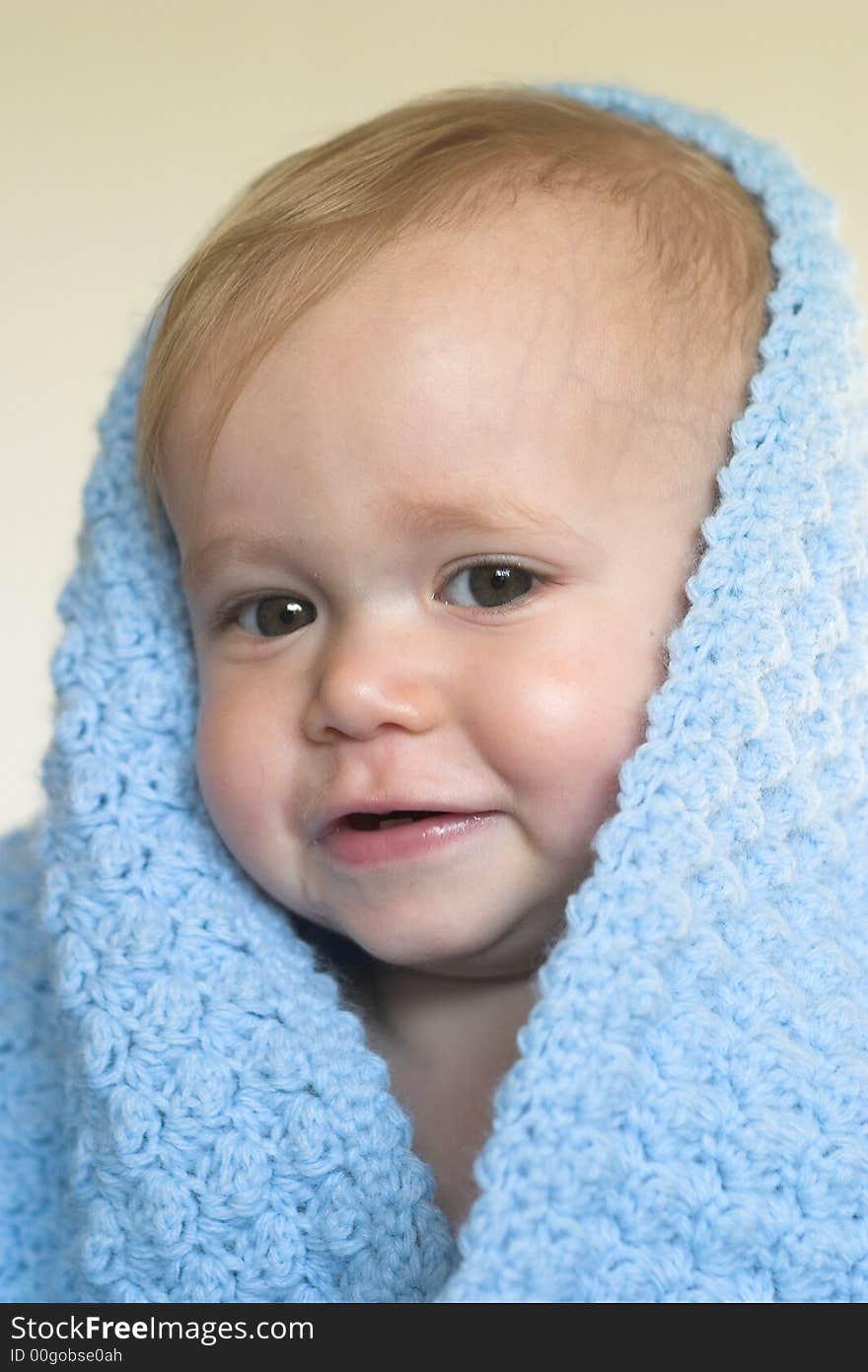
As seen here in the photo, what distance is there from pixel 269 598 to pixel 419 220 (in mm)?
285

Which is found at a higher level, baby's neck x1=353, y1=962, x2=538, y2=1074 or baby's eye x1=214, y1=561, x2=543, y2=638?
baby's eye x1=214, y1=561, x2=543, y2=638

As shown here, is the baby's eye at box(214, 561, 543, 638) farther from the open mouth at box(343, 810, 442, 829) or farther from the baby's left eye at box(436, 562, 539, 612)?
the open mouth at box(343, 810, 442, 829)

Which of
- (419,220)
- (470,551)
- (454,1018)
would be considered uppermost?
(419,220)

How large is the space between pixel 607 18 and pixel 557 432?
3.76 feet

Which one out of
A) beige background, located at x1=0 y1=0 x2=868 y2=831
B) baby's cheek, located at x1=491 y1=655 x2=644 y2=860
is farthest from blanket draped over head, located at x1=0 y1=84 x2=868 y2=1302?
beige background, located at x1=0 y1=0 x2=868 y2=831

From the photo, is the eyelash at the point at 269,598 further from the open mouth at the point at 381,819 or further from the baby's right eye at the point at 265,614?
the open mouth at the point at 381,819

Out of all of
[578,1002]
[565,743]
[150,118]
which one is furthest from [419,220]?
[150,118]

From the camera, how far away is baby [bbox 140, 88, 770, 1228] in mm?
1058

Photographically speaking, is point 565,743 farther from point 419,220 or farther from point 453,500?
point 419,220

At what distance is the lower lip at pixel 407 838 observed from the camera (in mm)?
1073

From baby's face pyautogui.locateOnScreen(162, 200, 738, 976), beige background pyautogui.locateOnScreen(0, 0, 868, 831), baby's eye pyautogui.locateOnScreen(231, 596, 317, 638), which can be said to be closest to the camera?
baby's face pyautogui.locateOnScreen(162, 200, 738, 976)

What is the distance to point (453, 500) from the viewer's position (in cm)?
105

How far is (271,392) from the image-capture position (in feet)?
3.63
